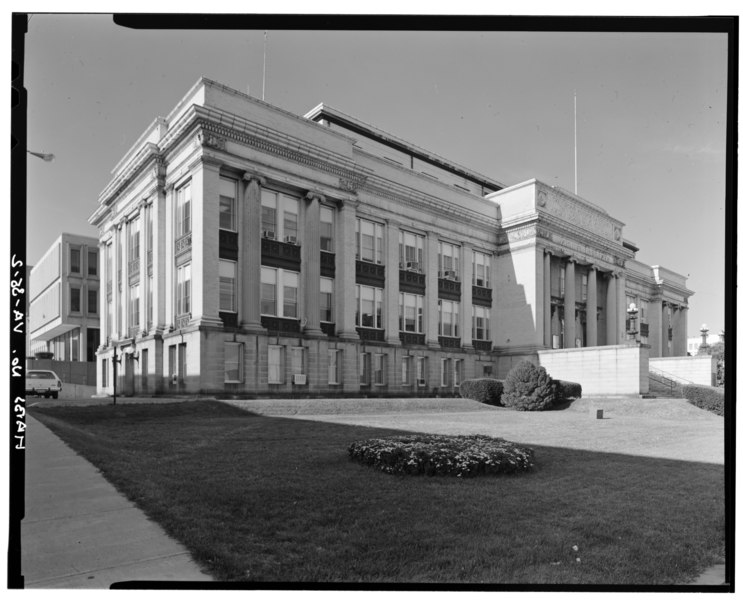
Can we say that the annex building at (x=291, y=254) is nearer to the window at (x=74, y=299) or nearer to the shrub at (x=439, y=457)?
the window at (x=74, y=299)

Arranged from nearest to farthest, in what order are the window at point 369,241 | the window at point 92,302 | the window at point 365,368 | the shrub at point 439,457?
the shrub at point 439,457 < the window at point 92,302 < the window at point 369,241 < the window at point 365,368

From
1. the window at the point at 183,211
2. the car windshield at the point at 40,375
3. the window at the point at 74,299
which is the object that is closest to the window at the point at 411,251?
the window at the point at 183,211

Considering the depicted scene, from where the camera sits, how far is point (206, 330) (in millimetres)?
16469

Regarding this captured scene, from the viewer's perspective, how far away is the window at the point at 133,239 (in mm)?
20367

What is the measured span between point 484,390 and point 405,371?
5653 millimetres

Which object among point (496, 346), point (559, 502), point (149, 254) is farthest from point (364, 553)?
point (496, 346)

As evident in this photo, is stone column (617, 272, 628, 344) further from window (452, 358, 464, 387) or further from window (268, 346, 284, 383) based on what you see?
window (268, 346, 284, 383)

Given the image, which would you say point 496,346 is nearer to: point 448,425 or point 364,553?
point 448,425

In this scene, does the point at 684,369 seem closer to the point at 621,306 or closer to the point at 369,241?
the point at 621,306

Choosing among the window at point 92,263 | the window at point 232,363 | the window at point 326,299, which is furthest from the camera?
the window at point 326,299

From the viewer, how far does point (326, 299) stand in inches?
623

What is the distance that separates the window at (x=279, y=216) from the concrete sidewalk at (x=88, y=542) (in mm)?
8448

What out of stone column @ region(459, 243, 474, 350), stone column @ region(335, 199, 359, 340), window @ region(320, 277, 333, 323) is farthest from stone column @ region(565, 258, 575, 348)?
window @ region(320, 277, 333, 323)

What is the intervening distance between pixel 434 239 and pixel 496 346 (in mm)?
18493
